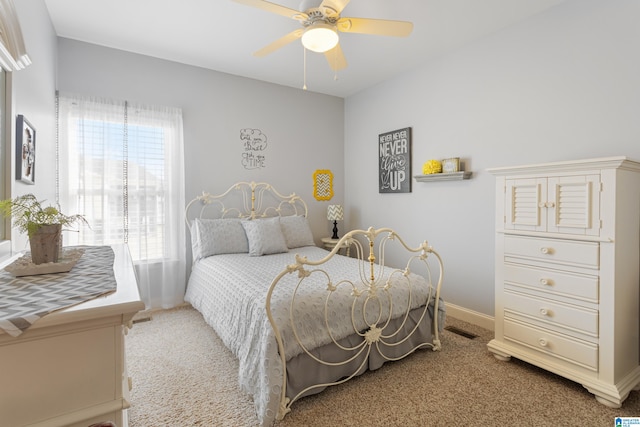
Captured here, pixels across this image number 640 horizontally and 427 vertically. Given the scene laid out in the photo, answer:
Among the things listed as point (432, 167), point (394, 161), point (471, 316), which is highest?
point (394, 161)

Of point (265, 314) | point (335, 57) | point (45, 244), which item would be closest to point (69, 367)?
point (45, 244)

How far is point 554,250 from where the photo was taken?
7.02 ft

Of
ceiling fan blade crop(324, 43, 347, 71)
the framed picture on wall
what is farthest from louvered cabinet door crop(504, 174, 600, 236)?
the framed picture on wall

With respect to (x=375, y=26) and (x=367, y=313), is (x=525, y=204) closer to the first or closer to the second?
(x=367, y=313)

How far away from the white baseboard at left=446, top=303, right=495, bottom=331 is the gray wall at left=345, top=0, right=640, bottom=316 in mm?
46

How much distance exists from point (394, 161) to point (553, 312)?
2288 mm

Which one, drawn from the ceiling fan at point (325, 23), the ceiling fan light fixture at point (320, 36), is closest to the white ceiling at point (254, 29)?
the ceiling fan at point (325, 23)

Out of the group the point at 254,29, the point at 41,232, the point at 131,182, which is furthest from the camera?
the point at 131,182

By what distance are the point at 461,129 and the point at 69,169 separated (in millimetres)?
3801

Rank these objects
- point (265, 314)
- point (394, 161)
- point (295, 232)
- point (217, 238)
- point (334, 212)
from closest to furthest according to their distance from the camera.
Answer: point (265, 314) → point (217, 238) → point (295, 232) → point (394, 161) → point (334, 212)

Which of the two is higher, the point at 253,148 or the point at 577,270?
the point at 253,148

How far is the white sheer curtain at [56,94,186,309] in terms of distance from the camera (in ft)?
9.87

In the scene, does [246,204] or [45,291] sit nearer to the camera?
[45,291]

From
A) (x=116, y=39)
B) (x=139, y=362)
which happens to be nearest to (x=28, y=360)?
(x=139, y=362)
